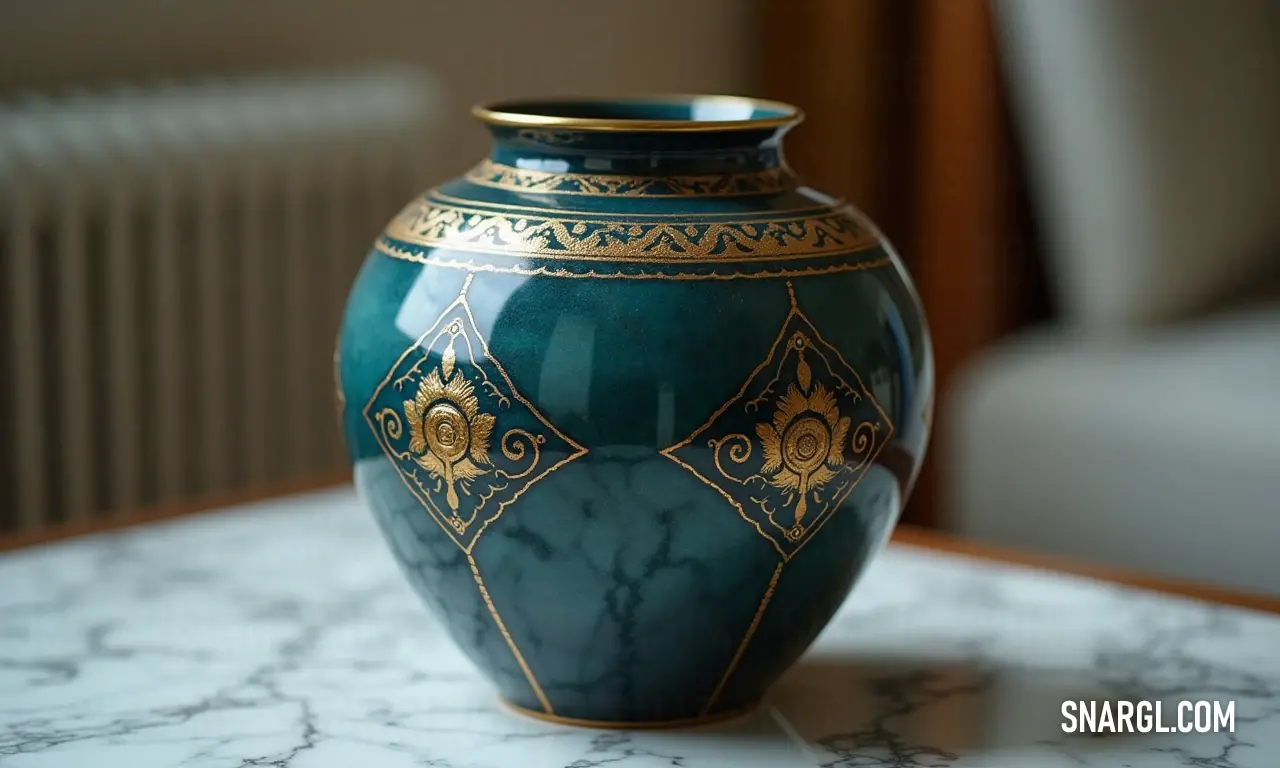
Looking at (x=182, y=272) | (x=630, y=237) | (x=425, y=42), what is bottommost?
(x=182, y=272)

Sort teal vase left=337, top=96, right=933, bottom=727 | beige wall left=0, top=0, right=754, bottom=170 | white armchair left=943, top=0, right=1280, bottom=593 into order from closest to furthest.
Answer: teal vase left=337, top=96, right=933, bottom=727
white armchair left=943, top=0, right=1280, bottom=593
beige wall left=0, top=0, right=754, bottom=170

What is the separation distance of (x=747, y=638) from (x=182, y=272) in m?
1.10

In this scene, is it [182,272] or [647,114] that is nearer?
[647,114]

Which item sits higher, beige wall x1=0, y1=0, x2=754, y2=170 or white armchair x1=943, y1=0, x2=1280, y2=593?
beige wall x1=0, y1=0, x2=754, y2=170

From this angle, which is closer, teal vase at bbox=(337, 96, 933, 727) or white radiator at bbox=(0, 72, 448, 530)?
teal vase at bbox=(337, 96, 933, 727)

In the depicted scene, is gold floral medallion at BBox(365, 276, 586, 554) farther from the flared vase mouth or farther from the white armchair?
the white armchair

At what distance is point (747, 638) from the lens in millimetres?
777

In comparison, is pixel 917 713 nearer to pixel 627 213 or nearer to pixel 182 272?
pixel 627 213

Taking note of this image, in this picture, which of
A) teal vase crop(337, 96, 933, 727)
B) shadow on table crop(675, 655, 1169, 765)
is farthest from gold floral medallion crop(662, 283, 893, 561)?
shadow on table crop(675, 655, 1169, 765)

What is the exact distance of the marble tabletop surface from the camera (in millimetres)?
776

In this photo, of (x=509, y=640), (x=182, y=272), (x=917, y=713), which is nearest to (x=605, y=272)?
(x=509, y=640)

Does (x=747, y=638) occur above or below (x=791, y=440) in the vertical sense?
below

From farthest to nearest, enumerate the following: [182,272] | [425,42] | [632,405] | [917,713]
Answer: [425,42] < [182,272] < [917,713] < [632,405]

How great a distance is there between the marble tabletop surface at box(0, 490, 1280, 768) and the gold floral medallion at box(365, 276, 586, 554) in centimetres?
Answer: 12
